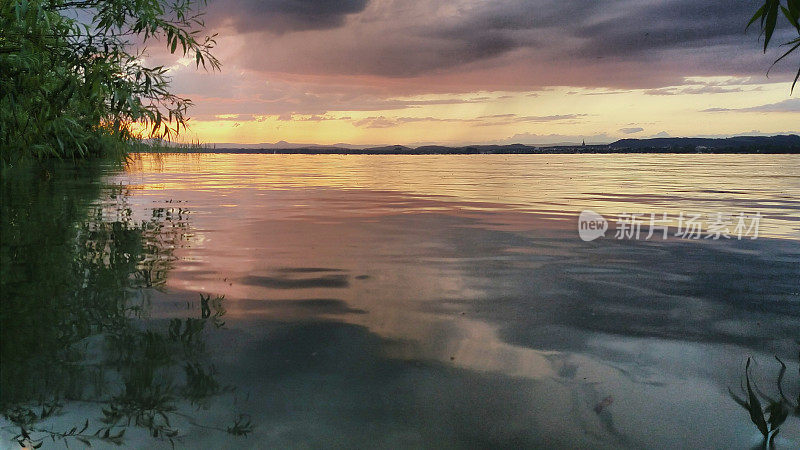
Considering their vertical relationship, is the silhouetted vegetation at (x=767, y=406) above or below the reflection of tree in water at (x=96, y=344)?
above

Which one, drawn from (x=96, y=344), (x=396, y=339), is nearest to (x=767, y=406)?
(x=396, y=339)

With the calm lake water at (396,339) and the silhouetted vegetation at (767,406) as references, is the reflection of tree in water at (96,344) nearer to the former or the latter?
the calm lake water at (396,339)

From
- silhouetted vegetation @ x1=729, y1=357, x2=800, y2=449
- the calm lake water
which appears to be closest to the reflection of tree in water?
the calm lake water

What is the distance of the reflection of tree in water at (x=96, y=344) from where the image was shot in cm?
394

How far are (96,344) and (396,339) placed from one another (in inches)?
108

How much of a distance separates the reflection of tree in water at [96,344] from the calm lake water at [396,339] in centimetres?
2

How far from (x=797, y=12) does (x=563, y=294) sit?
410 centimetres

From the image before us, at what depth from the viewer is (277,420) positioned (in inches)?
155

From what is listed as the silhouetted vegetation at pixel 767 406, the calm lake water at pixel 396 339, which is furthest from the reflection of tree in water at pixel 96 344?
the silhouetted vegetation at pixel 767 406

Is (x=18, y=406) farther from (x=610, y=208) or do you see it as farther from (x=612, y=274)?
(x=610, y=208)

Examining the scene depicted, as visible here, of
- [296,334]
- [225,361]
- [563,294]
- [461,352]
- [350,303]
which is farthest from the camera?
[563,294]

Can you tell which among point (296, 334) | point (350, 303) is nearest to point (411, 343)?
point (296, 334)

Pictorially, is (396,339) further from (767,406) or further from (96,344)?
(767,406)

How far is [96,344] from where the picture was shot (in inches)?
205
